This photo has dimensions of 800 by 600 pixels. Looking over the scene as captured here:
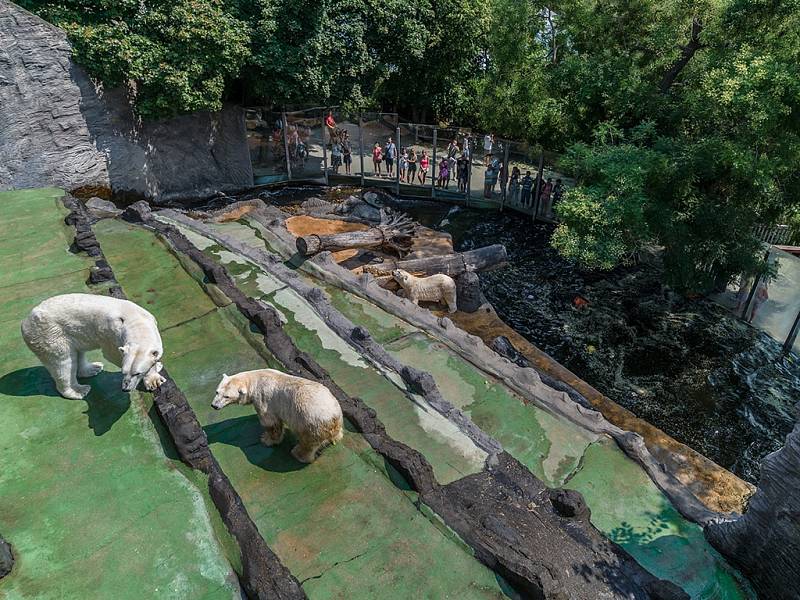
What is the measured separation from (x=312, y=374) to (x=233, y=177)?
2197 cm

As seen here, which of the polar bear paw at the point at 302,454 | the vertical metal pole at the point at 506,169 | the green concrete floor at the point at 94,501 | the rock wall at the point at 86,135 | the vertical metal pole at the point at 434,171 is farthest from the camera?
the vertical metal pole at the point at 434,171

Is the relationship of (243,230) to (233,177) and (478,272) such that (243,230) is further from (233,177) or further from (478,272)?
(233,177)

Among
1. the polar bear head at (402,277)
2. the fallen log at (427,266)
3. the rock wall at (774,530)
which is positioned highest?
the rock wall at (774,530)

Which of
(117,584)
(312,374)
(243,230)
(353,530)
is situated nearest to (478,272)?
(243,230)

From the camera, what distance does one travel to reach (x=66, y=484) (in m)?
7.00

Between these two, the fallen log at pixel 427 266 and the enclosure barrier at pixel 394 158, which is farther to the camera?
the enclosure barrier at pixel 394 158

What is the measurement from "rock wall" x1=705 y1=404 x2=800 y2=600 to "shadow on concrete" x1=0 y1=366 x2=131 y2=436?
8.61 m

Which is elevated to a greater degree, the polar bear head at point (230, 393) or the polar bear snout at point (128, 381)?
the polar bear snout at point (128, 381)

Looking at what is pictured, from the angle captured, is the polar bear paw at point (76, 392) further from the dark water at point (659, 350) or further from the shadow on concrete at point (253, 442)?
the dark water at point (659, 350)

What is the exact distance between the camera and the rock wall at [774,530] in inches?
267

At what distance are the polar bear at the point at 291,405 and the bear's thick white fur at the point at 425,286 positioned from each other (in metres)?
9.66

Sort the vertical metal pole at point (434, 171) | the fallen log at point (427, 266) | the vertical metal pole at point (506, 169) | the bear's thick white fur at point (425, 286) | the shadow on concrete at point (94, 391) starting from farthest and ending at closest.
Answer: the vertical metal pole at point (434, 171) < the vertical metal pole at point (506, 169) < the fallen log at point (427, 266) < the bear's thick white fur at point (425, 286) < the shadow on concrete at point (94, 391)

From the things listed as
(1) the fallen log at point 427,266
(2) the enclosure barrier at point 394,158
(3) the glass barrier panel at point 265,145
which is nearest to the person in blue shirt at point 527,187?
(2) the enclosure barrier at point 394,158

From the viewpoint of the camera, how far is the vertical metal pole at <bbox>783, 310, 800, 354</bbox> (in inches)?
650
